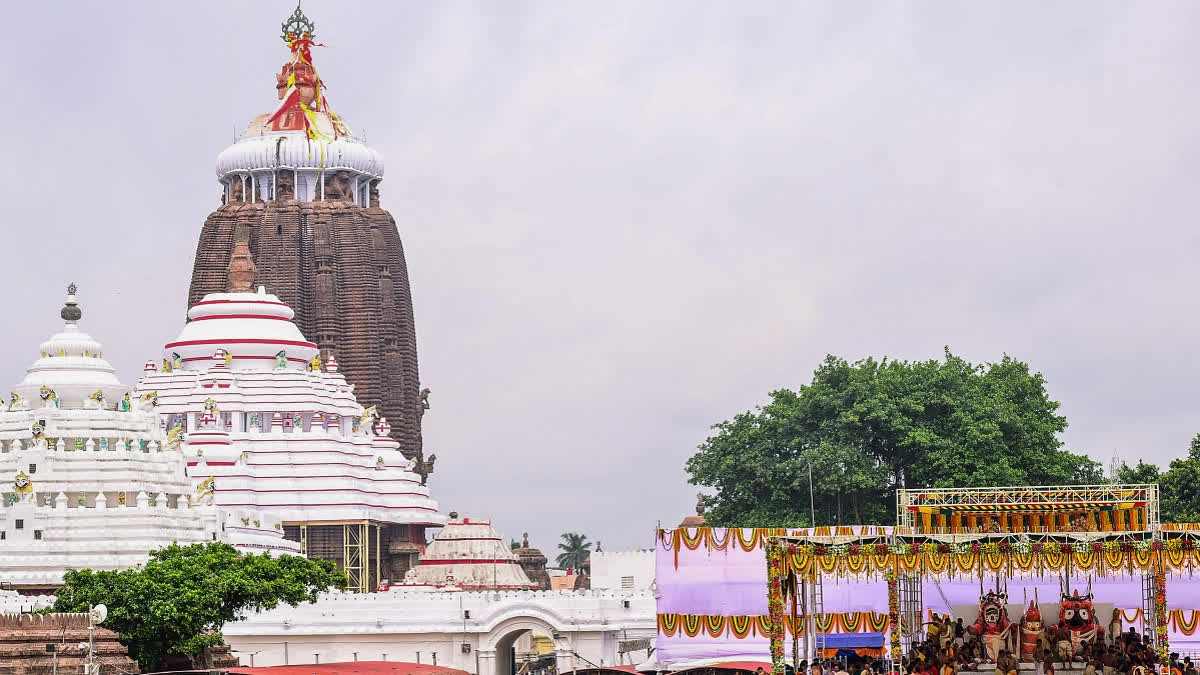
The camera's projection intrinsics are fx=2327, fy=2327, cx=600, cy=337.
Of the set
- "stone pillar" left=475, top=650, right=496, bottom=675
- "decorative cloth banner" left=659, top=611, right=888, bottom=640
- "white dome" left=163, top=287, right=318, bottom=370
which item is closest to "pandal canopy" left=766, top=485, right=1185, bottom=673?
"decorative cloth banner" left=659, top=611, right=888, bottom=640

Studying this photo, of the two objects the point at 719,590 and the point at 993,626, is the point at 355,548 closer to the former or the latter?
the point at 719,590

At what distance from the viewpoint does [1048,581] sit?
5409 centimetres

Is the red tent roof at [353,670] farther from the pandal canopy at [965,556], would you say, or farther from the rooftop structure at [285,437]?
the rooftop structure at [285,437]

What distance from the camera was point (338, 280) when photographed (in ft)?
358

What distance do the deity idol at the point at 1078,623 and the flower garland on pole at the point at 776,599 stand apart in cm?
535

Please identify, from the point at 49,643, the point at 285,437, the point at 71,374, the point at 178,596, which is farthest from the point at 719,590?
the point at 285,437

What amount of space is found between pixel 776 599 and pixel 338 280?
68.7 m

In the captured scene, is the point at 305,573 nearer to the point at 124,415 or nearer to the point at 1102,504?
the point at 124,415

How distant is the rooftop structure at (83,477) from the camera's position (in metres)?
76.5

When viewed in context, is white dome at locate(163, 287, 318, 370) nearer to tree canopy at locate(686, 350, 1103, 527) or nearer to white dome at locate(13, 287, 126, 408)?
white dome at locate(13, 287, 126, 408)

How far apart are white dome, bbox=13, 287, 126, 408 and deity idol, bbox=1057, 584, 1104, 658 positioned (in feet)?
158

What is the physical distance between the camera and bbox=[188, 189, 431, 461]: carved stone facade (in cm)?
10844

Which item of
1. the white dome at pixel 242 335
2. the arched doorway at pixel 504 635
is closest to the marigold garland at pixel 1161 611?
the arched doorway at pixel 504 635

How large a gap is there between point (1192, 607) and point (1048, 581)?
350 centimetres
